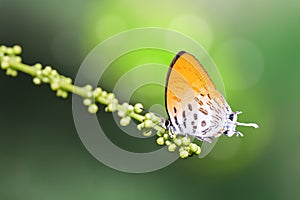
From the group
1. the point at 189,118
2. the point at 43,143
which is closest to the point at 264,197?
the point at 43,143

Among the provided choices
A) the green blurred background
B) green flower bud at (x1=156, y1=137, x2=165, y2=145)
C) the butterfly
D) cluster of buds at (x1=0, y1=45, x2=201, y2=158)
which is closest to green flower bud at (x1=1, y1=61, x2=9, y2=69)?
cluster of buds at (x1=0, y1=45, x2=201, y2=158)

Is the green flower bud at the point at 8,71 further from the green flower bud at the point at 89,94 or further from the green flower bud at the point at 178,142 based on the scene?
the green flower bud at the point at 178,142

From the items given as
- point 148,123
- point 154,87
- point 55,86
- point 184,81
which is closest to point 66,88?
point 55,86

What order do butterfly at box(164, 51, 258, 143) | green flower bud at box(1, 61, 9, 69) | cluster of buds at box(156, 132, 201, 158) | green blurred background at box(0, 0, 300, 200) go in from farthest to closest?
1. green blurred background at box(0, 0, 300, 200)
2. butterfly at box(164, 51, 258, 143)
3. cluster of buds at box(156, 132, 201, 158)
4. green flower bud at box(1, 61, 9, 69)

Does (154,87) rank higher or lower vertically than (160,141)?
higher

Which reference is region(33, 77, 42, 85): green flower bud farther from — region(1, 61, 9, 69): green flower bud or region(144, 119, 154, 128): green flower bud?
region(144, 119, 154, 128): green flower bud

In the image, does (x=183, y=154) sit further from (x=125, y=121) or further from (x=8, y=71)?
(x=8, y=71)
